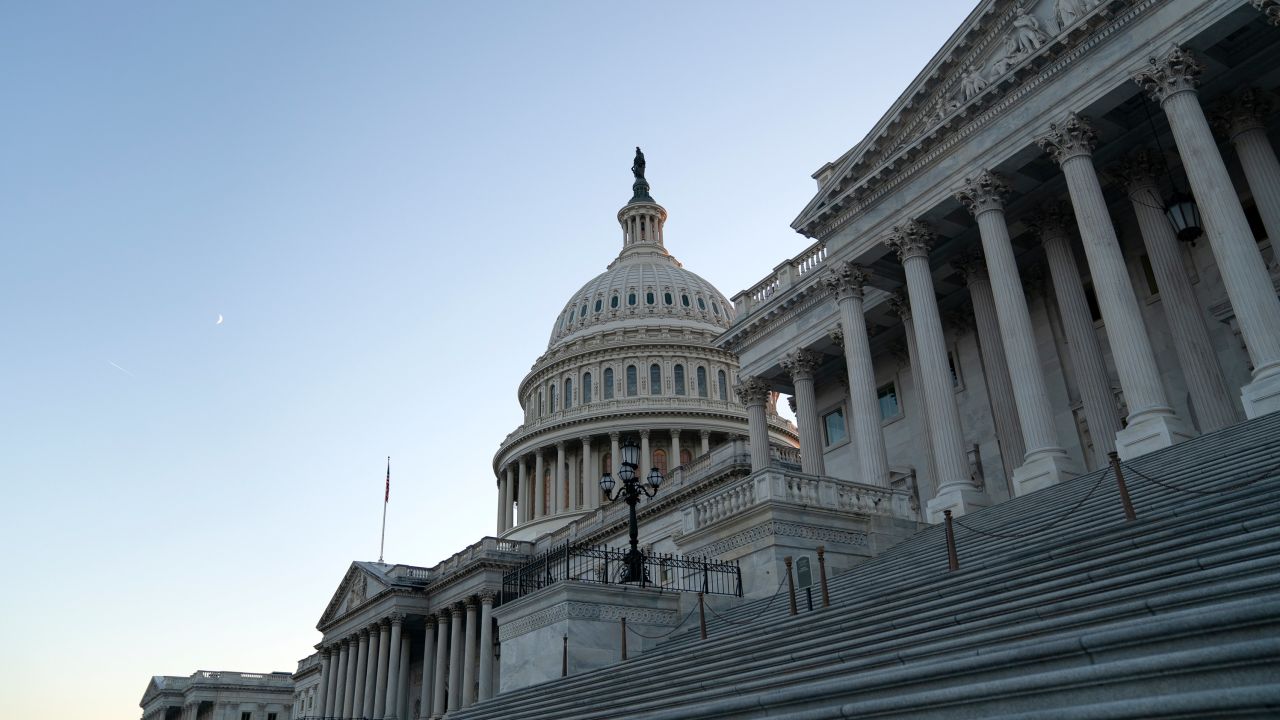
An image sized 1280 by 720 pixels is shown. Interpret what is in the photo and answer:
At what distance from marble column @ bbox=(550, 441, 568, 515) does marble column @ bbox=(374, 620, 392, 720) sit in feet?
66.7

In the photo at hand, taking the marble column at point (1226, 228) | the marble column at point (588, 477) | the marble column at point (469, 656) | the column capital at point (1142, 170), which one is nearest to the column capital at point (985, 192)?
the column capital at point (1142, 170)

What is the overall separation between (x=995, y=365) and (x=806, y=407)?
8055mm

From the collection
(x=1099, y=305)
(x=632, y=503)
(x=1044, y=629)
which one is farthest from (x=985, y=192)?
(x=1044, y=629)

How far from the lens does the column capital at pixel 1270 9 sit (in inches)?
771

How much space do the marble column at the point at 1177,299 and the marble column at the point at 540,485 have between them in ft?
220

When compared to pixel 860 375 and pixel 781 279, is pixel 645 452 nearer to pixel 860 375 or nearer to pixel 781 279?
pixel 781 279

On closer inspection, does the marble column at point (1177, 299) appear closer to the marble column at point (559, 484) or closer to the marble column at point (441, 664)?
the marble column at point (441, 664)

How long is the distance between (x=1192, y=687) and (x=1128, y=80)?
19301 mm

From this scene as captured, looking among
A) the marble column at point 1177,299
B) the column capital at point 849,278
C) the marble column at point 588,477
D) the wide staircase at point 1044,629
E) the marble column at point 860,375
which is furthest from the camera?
the marble column at point 588,477

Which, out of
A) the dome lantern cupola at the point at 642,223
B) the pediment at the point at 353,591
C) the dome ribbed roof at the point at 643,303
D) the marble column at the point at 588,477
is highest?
the dome lantern cupola at the point at 642,223

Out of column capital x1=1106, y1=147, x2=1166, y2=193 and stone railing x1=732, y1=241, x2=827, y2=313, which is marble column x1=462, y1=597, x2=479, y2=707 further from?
column capital x1=1106, y1=147, x2=1166, y2=193

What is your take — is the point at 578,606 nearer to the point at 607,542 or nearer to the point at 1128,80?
the point at 1128,80

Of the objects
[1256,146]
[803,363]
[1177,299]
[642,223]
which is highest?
[642,223]

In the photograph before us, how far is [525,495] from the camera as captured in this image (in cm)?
8994
